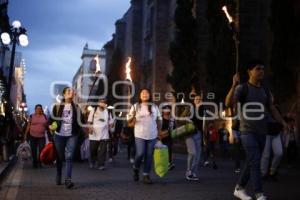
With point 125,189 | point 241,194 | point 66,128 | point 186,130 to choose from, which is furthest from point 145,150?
point 241,194

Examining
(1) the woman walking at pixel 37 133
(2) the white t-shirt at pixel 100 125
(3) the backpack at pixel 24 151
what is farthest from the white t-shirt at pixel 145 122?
(3) the backpack at pixel 24 151

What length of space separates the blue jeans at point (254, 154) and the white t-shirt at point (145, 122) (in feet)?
10.9

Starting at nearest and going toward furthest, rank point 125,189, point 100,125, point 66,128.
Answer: point 125,189 → point 66,128 → point 100,125

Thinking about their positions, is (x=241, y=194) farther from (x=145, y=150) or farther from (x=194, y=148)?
(x=194, y=148)

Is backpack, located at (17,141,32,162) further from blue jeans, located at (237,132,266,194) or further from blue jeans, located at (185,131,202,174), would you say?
blue jeans, located at (237,132,266,194)

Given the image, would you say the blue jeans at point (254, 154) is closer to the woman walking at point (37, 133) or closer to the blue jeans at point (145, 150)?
the blue jeans at point (145, 150)

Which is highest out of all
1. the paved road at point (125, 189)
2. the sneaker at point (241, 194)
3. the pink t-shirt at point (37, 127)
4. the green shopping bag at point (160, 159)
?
the pink t-shirt at point (37, 127)

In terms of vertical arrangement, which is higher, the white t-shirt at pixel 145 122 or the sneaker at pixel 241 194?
the white t-shirt at pixel 145 122

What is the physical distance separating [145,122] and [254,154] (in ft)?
12.0

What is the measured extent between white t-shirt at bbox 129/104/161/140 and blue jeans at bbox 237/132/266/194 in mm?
3324

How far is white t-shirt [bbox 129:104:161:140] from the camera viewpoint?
10.6 meters

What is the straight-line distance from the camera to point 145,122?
1066cm

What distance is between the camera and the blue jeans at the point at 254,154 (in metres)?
7.21

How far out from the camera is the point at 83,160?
18297 millimetres
